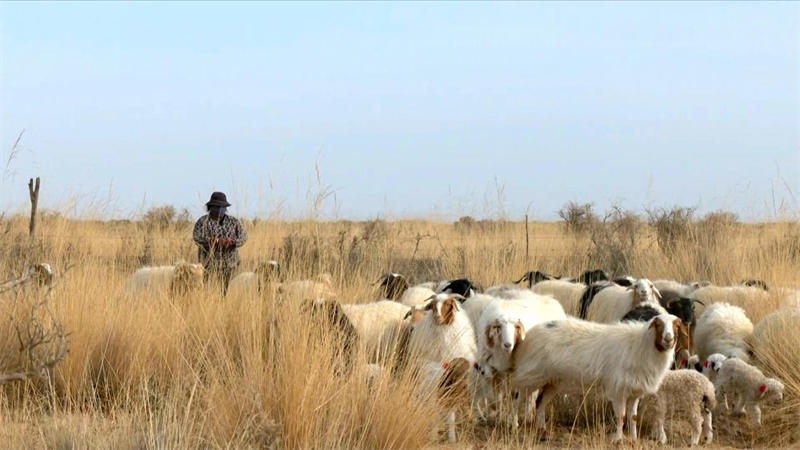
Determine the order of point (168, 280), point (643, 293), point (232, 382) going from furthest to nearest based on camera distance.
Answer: point (168, 280)
point (643, 293)
point (232, 382)

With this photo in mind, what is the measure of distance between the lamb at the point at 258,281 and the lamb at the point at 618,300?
3837 millimetres

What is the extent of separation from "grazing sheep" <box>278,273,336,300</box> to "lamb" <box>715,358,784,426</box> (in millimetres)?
3613

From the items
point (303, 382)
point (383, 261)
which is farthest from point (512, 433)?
point (383, 261)

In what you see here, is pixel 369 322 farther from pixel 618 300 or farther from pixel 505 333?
pixel 618 300

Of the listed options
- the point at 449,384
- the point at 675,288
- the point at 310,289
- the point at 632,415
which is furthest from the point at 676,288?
the point at 310,289

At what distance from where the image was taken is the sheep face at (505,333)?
7.67 meters

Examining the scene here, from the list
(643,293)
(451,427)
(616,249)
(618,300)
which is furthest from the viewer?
(616,249)

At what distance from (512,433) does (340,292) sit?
2.80 meters

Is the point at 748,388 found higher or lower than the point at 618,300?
lower

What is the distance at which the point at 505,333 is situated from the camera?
7680 millimetres

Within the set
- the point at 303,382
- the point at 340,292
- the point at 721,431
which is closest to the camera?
the point at 303,382

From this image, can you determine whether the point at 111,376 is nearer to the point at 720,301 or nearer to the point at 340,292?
the point at 340,292

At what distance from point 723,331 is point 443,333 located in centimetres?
331

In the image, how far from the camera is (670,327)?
7.39 meters
